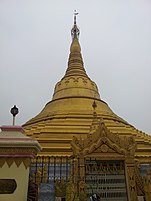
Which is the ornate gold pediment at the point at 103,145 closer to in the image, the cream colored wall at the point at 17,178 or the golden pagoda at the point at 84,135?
the golden pagoda at the point at 84,135

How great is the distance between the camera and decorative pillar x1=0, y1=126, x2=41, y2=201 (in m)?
8.38

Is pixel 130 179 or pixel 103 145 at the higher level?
pixel 103 145

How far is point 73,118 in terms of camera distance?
64.5 ft

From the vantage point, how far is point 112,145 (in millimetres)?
10625

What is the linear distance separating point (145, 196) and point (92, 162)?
2.20 metres

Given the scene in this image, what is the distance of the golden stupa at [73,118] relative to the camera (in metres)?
16.2

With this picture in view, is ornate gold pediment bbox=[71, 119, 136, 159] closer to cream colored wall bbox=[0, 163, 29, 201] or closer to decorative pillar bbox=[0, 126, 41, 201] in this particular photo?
decorative pillar bbox=[0, 126, 41, 201]

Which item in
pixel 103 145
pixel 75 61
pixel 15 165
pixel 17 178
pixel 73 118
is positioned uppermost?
pixel 75 61

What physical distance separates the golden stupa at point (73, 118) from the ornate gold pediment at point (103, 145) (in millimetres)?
2453

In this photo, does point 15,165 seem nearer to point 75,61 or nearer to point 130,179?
point 130,179

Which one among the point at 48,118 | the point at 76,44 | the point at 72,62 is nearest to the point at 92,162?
the point at 48,118

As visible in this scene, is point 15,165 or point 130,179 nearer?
point 15,165

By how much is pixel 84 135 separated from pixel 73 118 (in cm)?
353

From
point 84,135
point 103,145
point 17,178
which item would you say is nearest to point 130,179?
point 103,145
